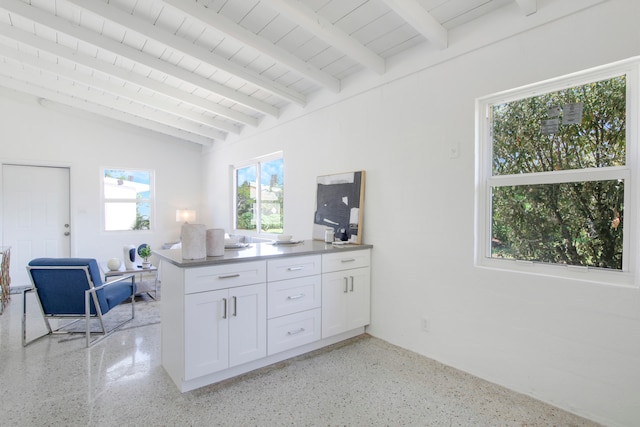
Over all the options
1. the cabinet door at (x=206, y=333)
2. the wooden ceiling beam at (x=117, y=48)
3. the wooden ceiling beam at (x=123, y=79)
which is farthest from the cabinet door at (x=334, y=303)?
the wooden ceiling beam at (x=123, y=79)

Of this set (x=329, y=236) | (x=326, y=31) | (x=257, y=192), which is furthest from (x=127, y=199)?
(x=326, y=31)

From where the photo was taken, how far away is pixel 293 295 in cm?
264

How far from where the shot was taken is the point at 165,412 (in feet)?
6.48

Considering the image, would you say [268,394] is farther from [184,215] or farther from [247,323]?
[184,215]

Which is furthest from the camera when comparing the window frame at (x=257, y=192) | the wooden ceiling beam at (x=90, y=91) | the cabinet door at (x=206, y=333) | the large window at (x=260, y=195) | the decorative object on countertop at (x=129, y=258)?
the window frame at (x=257, y=192)

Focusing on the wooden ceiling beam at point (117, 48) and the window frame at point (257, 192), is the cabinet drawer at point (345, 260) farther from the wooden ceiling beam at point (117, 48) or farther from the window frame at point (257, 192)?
the wooden ceiling beam at point (117, 48)

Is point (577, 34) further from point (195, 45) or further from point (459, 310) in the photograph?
point (195, 45)

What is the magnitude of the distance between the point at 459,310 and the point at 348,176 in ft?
5.29

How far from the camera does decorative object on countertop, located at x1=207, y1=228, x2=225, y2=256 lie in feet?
7.68

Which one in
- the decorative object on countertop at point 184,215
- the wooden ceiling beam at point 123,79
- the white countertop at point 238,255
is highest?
the wooden ceiling beam at point 123,79

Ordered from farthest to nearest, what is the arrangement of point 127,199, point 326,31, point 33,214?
point 127,199 < point 33,214 < point 326,31

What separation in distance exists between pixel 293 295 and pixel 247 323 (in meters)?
0.44

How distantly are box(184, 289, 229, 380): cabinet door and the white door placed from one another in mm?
4862

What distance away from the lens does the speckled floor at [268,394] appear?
1.91 meters
